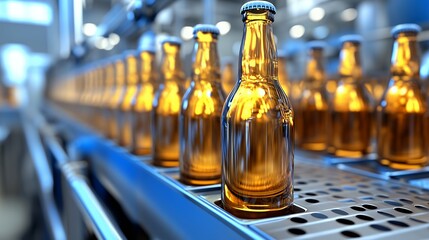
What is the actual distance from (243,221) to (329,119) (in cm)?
43

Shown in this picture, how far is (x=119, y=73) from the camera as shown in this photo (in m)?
1.04

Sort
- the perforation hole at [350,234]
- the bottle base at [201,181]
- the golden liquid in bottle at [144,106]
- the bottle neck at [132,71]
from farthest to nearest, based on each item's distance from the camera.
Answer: the bottle neck at [132,71]
the golden liquid in bottle at [144,106]
the bottle base at [201,181]
the perforation hole at [350,234]

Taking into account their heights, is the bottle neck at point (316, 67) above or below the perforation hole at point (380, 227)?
above

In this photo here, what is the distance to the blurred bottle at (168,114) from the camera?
64 centimetres

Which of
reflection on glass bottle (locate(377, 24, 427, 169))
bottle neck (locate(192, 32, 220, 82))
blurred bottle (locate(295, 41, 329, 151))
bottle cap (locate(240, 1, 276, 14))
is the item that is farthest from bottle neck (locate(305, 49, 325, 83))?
bottle cap (locate(240, 1, 276, 14))

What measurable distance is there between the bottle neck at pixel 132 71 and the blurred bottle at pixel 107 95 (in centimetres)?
17

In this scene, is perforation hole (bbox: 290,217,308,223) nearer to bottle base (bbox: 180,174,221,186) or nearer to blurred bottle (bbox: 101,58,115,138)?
bottle base (bbox: 180,174,221,186)

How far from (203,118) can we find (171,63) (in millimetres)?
188

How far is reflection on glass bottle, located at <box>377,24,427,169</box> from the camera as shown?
55 cm

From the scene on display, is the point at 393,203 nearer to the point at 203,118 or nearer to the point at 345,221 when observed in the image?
the point at 345,221

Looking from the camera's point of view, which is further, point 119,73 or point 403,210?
point 119,73

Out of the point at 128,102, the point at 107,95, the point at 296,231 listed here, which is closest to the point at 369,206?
the point at 296,231

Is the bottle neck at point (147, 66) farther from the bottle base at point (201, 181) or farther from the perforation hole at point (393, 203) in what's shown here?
the perforation hole at point (393, 203)

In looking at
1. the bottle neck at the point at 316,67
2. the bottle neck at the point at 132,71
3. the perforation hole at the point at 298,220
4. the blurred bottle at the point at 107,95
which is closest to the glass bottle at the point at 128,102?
the bottle neck at the point at 132,71
